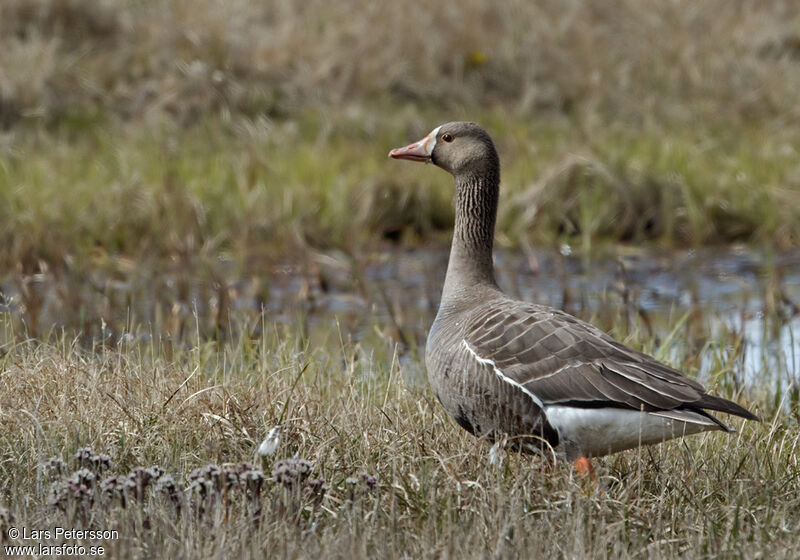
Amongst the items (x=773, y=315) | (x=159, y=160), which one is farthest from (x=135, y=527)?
(x=159, y=160)

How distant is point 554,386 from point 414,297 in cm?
423

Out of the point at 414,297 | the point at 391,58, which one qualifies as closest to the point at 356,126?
the point at 391,58

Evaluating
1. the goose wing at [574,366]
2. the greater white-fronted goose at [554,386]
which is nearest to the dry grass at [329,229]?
the greater white-fronted goose at [554,386]

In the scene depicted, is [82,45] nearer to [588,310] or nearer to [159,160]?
[159,160]

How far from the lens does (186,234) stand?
9.47 m

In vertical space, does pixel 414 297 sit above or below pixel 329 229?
below

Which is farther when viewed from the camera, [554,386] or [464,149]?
[464,149]

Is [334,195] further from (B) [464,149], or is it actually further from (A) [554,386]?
(A) [554,386]

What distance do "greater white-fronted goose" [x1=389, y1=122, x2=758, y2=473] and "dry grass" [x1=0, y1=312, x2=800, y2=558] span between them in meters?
0.14

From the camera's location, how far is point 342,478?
4715mm

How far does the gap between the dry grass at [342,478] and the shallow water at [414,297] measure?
136 centimetres

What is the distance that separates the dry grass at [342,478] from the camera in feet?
13.3

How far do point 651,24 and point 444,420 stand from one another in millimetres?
11863

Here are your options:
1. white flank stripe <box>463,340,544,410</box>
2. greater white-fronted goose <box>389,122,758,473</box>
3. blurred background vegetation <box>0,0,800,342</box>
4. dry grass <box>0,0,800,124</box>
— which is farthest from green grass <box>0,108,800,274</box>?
white flank stripe <box>463,340,544,410</box>
